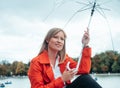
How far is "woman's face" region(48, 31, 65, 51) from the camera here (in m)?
6.45

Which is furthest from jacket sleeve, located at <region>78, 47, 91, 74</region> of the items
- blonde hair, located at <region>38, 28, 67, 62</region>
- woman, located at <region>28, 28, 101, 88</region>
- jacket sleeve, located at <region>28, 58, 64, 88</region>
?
jacket sleeve, located at <region>28, 58, 64, 88</region>

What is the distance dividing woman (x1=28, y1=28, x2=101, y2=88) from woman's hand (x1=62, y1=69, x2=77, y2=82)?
72 mm

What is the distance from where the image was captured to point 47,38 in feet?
21.6

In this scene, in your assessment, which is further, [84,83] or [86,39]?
[86,39]

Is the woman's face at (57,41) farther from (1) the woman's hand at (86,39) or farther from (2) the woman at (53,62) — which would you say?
(1) the woman's hand at (86,39)

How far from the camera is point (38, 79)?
20.8 ft

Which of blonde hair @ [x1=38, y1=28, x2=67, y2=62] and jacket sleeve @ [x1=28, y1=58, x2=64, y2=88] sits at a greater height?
blonde hair @ [x1=38, y1=28, x2=67, y2=62]

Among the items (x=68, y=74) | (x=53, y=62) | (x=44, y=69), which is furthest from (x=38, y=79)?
(x=68, y=74)

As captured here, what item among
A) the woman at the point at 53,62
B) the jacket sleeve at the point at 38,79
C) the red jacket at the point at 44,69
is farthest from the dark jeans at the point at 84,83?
the red jacket at the point at 44,69

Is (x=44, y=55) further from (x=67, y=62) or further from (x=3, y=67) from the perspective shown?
(x=3, y=67)

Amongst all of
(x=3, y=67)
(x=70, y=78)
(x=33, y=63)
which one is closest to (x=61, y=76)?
(x=70, y=78)

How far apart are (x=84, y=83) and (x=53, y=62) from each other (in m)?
0.84

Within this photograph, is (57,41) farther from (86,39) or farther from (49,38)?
(86,39)

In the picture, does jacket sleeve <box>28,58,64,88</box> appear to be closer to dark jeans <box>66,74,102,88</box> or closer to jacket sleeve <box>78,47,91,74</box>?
dark jeans <box>66,74,102,88</box>
